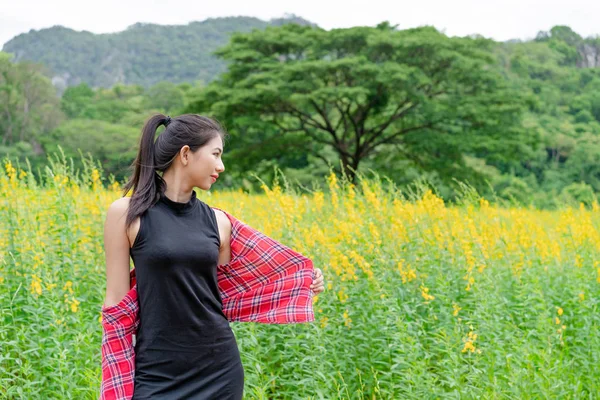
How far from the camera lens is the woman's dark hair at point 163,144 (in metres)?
2.01

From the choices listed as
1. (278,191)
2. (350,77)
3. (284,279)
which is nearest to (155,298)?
(284,279)

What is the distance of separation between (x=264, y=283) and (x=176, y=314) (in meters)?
0.41

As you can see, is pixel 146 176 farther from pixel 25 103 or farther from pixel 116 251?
pixel 25 103

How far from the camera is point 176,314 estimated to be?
1962mm

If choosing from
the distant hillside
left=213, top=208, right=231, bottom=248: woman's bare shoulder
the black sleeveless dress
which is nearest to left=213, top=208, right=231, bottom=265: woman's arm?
left=213, top=208, right=231, bottom=248: woman's bare shoulder

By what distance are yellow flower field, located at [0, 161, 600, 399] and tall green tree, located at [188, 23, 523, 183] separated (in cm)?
1266

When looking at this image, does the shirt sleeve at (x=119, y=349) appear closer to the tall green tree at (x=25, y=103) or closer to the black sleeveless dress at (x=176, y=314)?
the black sleeveless dress at (x=176, y=314)

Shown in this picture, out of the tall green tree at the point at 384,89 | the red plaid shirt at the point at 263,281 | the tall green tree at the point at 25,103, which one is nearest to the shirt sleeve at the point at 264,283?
the red plaid shirt at the point at 263,281

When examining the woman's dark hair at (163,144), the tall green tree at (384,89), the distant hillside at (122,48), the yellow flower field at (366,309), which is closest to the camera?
the woman's dark hair at (163,144)

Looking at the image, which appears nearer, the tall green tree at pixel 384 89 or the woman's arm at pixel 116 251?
the woman's arm at pixel 116 251

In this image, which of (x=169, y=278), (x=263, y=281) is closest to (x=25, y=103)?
(x=263, y=281)

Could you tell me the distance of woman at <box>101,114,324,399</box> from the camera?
1.92 metres

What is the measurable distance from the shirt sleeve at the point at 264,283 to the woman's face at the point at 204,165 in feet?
0.85

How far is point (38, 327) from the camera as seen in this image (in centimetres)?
331
